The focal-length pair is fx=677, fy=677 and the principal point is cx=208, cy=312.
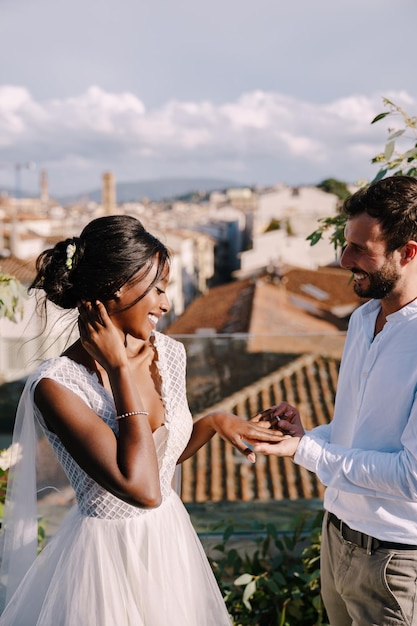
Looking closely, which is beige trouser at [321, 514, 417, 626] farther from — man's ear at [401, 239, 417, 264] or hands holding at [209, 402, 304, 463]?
man's ear at [401, 239, 417, 264]

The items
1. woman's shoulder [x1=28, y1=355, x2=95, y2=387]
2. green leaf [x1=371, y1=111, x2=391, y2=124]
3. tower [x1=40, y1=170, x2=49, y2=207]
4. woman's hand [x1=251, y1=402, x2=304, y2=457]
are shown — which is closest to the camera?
woman's shoulder [x1=28, y1=355, x2=95, y2=387]

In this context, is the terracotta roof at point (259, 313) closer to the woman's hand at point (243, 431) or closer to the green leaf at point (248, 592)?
the green leaf at point (248, 592)

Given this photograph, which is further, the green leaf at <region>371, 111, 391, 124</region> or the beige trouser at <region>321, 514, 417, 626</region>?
the green leaf at <region>371, 111, 391, 124</region>

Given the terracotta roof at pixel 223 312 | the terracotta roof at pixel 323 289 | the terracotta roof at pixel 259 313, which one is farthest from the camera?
the terracotta roof at pixel 323 289

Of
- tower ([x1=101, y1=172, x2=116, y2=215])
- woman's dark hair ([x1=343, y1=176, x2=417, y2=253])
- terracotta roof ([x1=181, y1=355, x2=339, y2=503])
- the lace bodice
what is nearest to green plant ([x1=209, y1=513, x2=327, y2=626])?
terracotta roof ([x1=181, y1=355, x2=339, y2=503])

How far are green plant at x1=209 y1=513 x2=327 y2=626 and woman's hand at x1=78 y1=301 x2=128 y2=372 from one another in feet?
4.07

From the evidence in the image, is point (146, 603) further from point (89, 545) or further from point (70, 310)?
point (70, 310)

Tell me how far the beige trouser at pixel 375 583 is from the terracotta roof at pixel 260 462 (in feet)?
4.10

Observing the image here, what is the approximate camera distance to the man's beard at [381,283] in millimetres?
1751

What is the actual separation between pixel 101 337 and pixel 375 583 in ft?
3.08

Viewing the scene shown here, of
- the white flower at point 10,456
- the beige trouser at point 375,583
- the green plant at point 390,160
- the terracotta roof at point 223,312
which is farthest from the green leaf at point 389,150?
the terracotta roof at point 223,312

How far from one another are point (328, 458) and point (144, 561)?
545 millimetres

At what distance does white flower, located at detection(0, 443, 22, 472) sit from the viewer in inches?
74.0

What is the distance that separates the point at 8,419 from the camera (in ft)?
10.8
